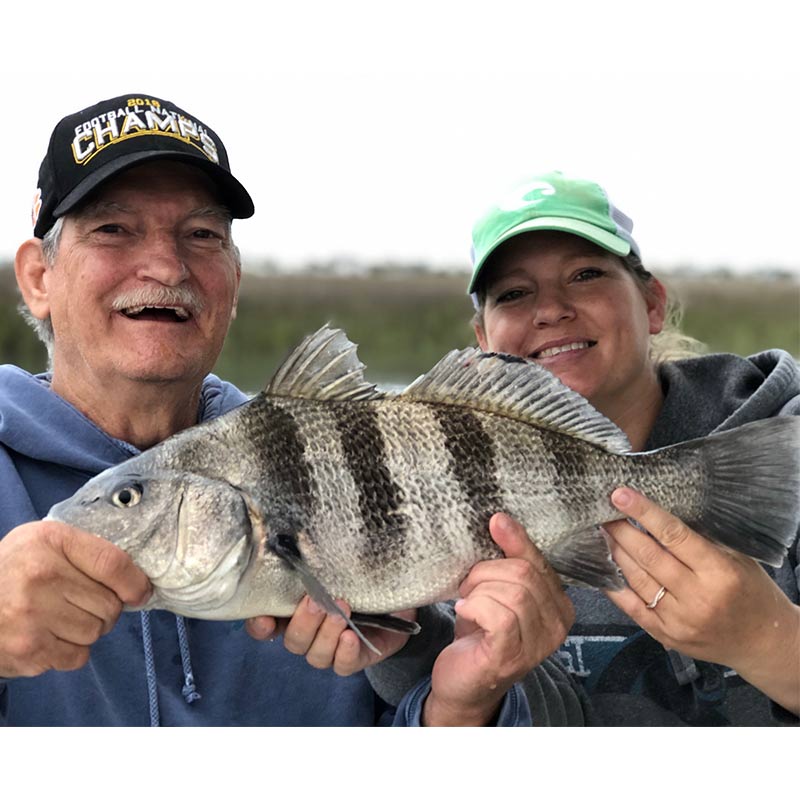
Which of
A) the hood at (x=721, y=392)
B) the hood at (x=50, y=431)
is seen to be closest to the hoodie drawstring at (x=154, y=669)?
the hood at (x=50, y=431)

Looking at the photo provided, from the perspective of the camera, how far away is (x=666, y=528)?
3.84 feet

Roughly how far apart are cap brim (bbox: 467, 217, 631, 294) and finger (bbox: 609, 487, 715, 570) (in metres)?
0.64

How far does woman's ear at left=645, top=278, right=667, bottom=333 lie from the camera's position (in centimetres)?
187

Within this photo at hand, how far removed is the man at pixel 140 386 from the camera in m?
1.35

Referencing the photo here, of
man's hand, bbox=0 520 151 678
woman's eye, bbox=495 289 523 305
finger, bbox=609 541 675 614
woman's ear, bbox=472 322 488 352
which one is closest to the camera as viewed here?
man's hand, bbox=0 520 151 678

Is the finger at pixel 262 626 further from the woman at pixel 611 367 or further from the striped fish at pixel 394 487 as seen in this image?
the woman at pixel 611 367

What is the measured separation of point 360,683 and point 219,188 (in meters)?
0.85

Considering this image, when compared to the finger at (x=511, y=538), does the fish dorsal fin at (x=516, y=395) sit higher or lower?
higher

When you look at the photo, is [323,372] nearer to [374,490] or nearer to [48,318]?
[374,490]

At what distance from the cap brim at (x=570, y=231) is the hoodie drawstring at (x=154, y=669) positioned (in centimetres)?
83

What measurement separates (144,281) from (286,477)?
0.42 m

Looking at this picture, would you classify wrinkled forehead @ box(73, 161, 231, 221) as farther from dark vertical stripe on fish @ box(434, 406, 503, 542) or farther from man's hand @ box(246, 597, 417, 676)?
man's hand @ box(246, 597, 417, 676)

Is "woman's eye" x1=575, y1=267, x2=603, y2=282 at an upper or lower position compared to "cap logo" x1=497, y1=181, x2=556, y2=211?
lower

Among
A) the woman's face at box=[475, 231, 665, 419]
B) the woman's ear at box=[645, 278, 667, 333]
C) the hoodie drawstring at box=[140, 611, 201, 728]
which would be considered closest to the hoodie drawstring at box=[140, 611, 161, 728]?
the hoodie drawstring at box=[140, 611, 201, 728]
